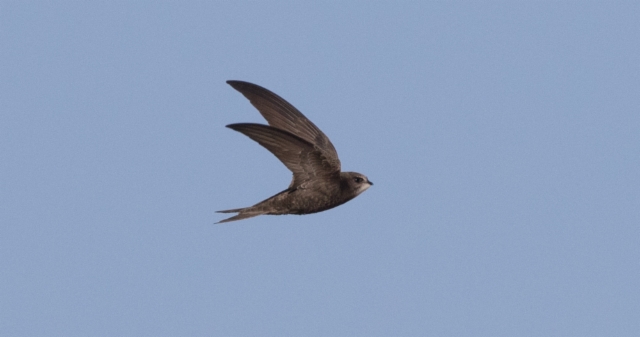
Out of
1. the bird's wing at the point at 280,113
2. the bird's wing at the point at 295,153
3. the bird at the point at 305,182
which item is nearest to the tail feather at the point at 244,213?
the bird at the point at 305,182

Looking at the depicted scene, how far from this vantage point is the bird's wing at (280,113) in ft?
38.5

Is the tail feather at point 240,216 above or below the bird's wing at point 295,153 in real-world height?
below

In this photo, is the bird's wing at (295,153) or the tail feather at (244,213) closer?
the bird's wing at (295,153)

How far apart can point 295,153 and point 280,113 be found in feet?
3.83

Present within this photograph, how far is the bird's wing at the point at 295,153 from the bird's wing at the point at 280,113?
2.59 feet

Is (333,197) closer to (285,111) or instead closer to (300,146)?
(300,146)

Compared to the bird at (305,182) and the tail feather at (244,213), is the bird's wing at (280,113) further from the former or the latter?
the tail feather at (244,213)

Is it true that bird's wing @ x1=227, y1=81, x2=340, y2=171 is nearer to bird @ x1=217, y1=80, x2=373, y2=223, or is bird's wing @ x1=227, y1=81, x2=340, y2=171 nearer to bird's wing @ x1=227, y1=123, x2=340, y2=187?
bird @ x1=217, y1=80, x2=373, y2=223

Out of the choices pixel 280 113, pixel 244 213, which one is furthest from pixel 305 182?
pixel 280 113

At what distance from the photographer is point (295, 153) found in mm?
10820

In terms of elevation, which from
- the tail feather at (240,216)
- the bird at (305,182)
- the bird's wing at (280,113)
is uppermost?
the bird's wing at (280,113)

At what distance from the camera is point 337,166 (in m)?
11.0

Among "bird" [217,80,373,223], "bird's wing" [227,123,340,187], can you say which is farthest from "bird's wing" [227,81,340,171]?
"bird's wing" [227,123,340,187]

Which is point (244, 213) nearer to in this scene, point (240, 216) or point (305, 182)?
point (240, 216)
